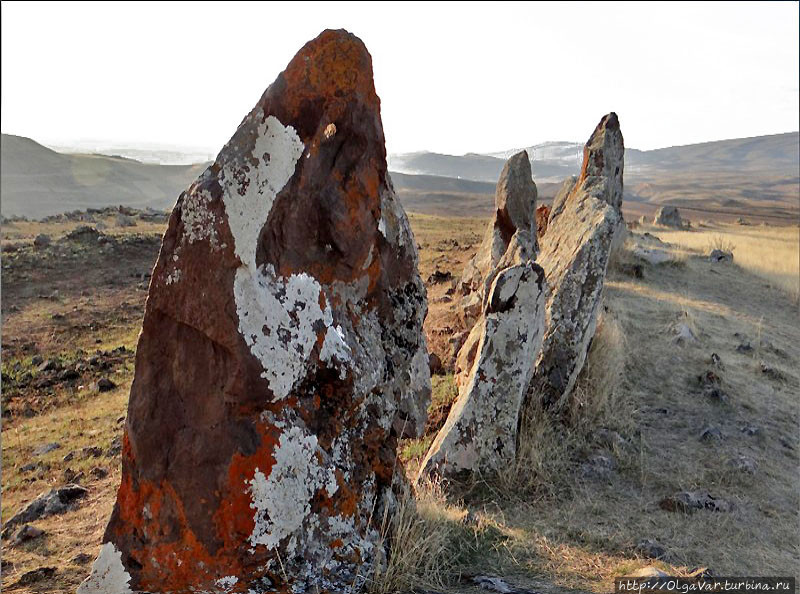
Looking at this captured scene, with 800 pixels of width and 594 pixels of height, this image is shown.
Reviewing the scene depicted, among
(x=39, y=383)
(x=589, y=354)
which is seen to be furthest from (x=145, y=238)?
(x=589, y=354)

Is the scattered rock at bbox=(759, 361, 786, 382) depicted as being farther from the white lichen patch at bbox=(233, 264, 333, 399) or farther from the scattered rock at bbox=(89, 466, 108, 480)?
the scattered rock at bbox=(89, 466, 108, 480)

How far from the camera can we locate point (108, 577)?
3.25m

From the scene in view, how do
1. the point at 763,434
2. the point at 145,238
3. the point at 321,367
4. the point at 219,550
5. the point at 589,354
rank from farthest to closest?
the point at 145,238 → the point at 589,354 → the point at 763,434 → the point at 321,367 → the point at 219,550

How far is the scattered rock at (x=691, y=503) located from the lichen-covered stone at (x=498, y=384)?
4.29 feet

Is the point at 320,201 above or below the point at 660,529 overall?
above

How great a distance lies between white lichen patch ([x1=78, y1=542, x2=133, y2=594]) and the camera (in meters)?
3.22

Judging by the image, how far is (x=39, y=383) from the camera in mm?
9188

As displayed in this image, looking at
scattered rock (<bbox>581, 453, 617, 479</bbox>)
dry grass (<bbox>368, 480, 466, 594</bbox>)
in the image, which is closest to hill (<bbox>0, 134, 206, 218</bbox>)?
scattered rock (<bbox>581, 453, 617, 479</bbox>)

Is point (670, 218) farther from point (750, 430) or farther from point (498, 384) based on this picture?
point (498, 384)

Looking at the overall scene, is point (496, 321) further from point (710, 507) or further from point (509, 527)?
point (710, 507)

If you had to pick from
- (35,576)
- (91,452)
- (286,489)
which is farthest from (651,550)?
(91,452)

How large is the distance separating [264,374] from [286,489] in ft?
1.95

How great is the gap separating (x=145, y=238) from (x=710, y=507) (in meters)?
18.0

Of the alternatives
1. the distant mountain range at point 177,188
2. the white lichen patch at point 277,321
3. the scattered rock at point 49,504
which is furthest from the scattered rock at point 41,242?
the distant mountain range at point 177,188
